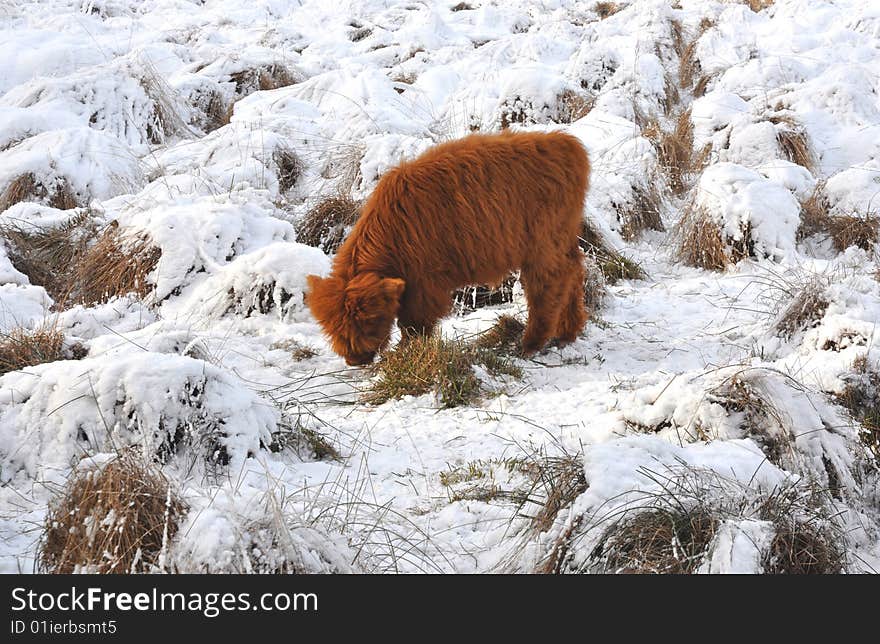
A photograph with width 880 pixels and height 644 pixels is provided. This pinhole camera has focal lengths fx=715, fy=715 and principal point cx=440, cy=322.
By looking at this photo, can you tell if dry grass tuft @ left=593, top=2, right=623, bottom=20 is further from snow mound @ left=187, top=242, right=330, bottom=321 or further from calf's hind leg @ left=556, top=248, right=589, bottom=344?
snow mound @ left=187, top=242, right=330, bottom=321

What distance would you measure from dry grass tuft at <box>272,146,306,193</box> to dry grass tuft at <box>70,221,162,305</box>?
7.94ft

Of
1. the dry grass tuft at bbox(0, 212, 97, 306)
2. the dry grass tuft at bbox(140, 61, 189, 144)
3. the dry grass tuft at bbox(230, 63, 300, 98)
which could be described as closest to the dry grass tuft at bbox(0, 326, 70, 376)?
the dry grass tuft at bbox(0, 212, 97, 306)

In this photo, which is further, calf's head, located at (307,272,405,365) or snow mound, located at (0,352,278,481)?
calf's head, located at (307,272,405,365)

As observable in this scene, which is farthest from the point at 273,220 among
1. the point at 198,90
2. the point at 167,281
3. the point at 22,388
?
the point at 198,90

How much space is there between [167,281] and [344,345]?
241 cm

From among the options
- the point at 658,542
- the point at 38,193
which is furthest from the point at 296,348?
the point at 38,193

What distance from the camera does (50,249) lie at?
6926mm

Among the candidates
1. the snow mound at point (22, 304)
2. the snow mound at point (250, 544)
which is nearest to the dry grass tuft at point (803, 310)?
the snow mound at point (250, 544)

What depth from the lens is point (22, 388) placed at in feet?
11.7

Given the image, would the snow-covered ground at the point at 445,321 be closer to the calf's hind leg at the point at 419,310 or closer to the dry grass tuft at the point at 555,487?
the dry grass tuft at the point at 555,487

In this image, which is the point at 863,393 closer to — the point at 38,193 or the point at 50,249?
the point at 50,249

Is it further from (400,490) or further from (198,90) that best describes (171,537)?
(198,90)

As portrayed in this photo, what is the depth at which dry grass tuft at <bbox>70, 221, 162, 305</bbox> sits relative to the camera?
634cm

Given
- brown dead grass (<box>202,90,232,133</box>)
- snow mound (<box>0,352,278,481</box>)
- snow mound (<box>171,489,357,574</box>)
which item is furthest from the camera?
brown dead grass (<box>202,90,232,133</box>)
